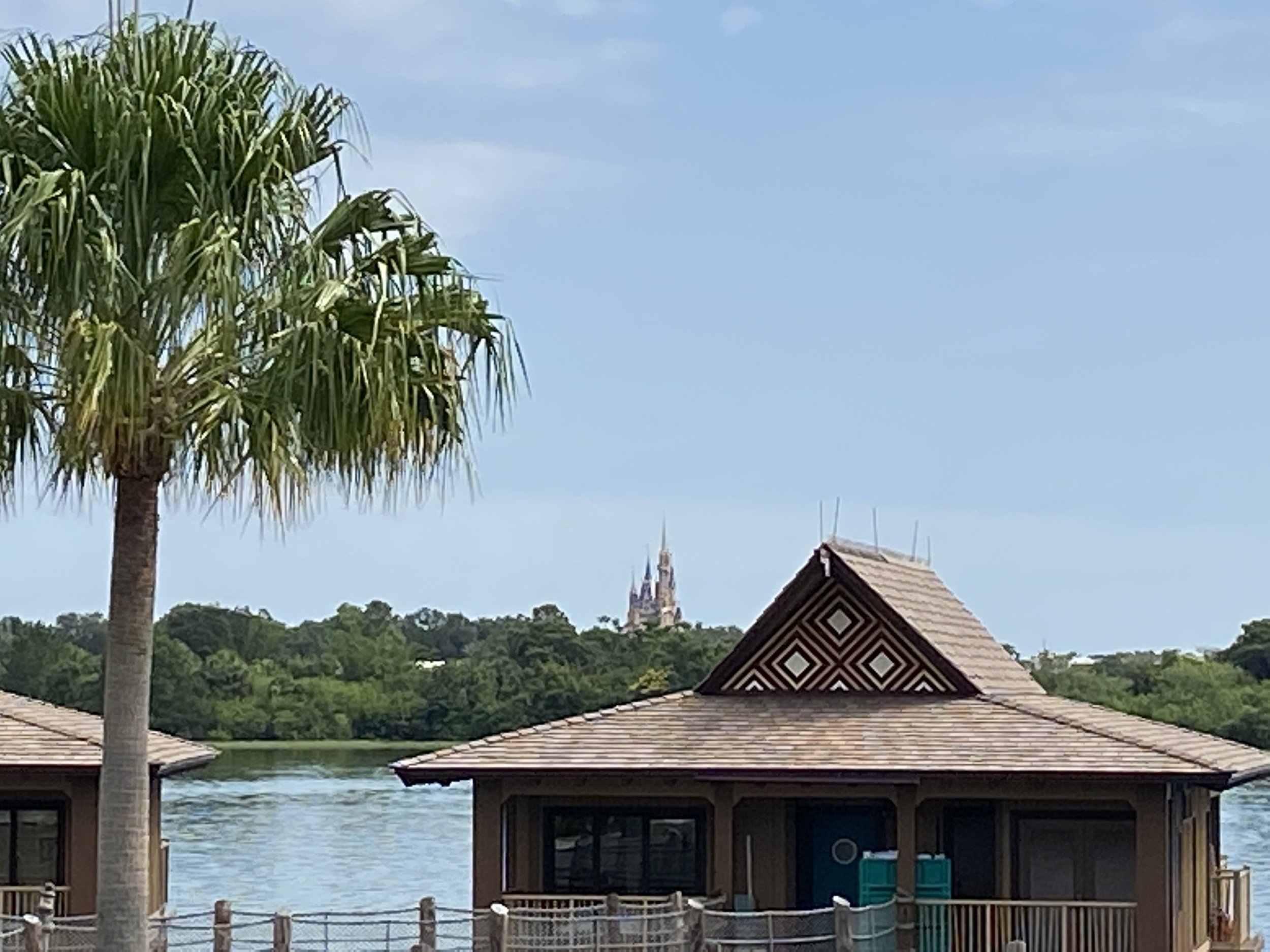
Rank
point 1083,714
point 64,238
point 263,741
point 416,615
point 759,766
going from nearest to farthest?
point 64,238 → point 759,766 → point 1083,714 → point 263,741 → point 416,615

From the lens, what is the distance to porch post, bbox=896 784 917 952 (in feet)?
89.2

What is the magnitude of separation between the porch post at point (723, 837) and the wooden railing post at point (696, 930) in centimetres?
265

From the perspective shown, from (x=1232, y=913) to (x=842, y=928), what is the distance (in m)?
8.95

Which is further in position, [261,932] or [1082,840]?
[1082,840]

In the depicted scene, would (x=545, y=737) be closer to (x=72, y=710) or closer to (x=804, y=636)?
(x=804, y=636)

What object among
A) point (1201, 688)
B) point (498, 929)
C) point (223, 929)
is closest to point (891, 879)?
point (498, 929)

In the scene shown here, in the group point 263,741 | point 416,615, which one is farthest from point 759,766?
point 416,615

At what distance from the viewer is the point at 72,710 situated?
31.5 meters

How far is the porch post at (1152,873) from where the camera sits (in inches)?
1049

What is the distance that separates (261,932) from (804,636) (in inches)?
328

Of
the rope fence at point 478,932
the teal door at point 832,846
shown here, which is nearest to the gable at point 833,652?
the teal door at point 832,846

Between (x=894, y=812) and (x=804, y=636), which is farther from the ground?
(x=804, y=636)

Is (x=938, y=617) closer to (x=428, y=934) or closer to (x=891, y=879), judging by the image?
(x=891, y=879)

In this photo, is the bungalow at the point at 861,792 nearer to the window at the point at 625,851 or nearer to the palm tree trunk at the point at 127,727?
the window at the point at 625,851
